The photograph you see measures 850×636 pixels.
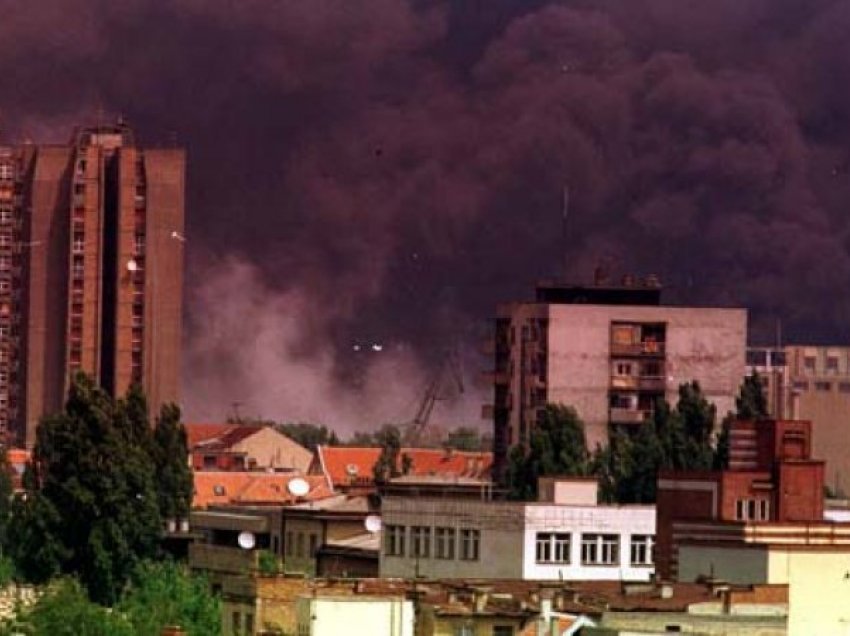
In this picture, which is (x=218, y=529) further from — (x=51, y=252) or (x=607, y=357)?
(x=51, y=252)

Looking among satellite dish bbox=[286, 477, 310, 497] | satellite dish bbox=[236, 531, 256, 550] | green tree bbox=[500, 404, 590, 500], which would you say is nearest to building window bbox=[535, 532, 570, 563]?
satellite dish bbox=[236, 531, 256, 550]

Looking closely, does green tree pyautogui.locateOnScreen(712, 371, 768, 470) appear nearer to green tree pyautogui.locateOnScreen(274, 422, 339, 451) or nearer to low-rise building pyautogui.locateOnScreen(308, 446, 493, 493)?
low-rise building pyautogui.locateOnScreen(308, 446, 493, 493)

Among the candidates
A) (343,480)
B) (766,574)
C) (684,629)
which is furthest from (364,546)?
(343,480)

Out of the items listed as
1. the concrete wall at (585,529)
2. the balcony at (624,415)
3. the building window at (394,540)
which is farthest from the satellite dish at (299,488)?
the balcony at (624,415)

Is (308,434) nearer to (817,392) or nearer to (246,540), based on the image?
(817,392)

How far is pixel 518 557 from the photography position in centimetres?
5800

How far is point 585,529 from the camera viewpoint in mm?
59031

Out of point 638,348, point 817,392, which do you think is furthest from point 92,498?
point 817,392

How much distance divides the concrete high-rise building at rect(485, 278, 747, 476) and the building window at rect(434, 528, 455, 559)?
35.2 metres

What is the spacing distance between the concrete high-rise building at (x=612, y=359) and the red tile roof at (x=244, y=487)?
16.7 ft

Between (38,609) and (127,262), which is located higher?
(127,262)

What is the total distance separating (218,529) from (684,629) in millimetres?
31820

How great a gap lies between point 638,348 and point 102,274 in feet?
52.5

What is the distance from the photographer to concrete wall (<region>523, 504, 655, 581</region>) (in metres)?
57.7
